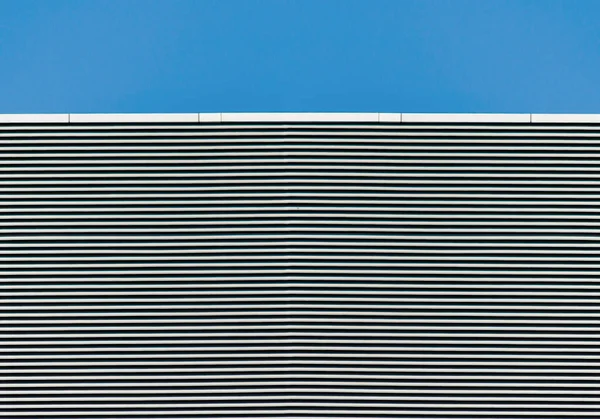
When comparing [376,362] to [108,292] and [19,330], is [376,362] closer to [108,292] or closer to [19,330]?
[108,292]

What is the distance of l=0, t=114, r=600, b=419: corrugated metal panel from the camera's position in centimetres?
1348

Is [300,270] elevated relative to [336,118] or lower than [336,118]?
lower

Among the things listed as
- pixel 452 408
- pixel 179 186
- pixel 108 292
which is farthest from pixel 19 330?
pixel 452 408

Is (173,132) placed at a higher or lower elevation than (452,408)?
higher

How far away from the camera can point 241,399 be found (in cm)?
1345

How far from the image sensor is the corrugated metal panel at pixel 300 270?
13.5m

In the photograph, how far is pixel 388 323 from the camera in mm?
13609

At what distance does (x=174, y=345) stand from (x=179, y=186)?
291 centimetres

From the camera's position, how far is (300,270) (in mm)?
13781

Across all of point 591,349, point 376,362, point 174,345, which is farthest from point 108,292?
point 591,349

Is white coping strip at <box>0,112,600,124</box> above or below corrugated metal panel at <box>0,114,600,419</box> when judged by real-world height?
above

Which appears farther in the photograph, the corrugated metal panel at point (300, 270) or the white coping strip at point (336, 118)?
the white coping strip at point (336, 118)

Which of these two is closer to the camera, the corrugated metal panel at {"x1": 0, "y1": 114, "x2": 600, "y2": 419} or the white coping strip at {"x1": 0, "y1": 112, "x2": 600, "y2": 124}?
the corrugated metal panel at {"x1": 0, "y1": 114, "x2": 600, "y2": 419}

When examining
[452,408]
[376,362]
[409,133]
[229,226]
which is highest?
[409,133]
